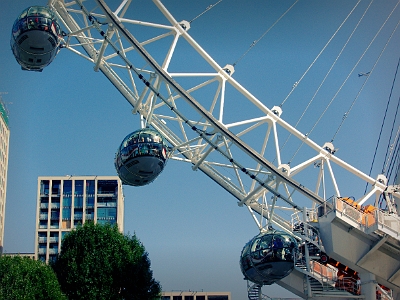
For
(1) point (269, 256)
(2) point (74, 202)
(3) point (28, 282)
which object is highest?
(2) point (74, 202)

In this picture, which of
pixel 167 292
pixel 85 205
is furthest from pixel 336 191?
pixel 167 292

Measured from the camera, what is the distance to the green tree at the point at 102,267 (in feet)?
126

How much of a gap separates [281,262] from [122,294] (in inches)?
609

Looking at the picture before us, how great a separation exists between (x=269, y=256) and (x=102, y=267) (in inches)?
618

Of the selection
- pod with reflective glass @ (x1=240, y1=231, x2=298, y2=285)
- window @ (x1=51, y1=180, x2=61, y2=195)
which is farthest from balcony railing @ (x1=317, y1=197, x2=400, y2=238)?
window @ (x1=51, y1=180, x2=61, y2=195)

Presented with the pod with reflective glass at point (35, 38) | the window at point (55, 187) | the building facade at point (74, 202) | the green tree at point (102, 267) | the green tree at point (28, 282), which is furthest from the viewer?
the window at point (55, 187)

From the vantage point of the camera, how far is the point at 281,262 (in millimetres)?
26078

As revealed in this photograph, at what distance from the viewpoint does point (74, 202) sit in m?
88.8

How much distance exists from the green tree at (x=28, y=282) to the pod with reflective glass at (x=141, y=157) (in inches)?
515

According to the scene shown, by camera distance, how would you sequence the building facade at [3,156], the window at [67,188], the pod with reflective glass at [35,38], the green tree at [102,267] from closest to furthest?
the pod with reflective glass at [35,38], the green tree at [102,267], the building facade at [3,156], the window at [67,188]

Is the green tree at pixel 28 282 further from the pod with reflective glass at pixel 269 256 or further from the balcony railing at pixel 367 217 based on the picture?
the balcony railing at pixel 367 217

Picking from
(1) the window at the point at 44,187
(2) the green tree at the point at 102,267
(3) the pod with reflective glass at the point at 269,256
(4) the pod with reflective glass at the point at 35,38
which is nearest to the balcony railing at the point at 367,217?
(3) the pod with reflective glass at the point at 269,256

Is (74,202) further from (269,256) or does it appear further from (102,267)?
(269,256)

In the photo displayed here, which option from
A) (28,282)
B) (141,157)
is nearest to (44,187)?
(28,282)
